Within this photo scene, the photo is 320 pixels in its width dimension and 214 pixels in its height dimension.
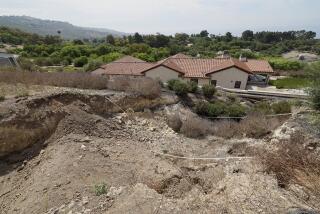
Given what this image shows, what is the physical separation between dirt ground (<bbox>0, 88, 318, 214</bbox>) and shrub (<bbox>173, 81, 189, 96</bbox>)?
4672 mm

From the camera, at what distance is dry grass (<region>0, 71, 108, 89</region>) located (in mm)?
17688

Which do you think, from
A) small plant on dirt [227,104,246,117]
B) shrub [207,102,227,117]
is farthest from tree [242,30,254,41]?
shrub [207,102,227,117]

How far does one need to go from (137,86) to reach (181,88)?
3702mm

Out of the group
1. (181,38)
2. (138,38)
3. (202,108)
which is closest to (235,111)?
(202,108)

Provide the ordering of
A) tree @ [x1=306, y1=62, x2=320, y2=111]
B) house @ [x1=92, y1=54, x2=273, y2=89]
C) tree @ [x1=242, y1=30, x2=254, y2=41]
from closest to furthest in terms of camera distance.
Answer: tree @ [x1=306, y1=62, x2=320, y2=111]
house @ [x1=92, y1=54, x2=273, y2=89]
tree @ [x1=242, y1=30, x2=254, y2=41]

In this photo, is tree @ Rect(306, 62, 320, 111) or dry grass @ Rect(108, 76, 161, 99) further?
dry grass @ Rect(108, 76, 161, 99)

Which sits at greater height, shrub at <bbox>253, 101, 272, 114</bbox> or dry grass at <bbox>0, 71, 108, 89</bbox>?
dry grass at <bbox>0, 71, 108, 89</bbox>

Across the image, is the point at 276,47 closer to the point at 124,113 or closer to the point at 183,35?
the point at 183,35

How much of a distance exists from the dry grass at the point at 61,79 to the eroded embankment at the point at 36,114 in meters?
2.99

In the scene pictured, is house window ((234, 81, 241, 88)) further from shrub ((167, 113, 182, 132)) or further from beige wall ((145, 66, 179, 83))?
shrub ((167, 113, 182, 132))

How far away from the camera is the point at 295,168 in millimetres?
8258

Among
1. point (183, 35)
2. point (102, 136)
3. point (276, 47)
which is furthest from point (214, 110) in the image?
point (183, 35)

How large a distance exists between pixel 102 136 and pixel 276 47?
69.5 meters

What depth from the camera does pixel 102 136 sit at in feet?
45.2
